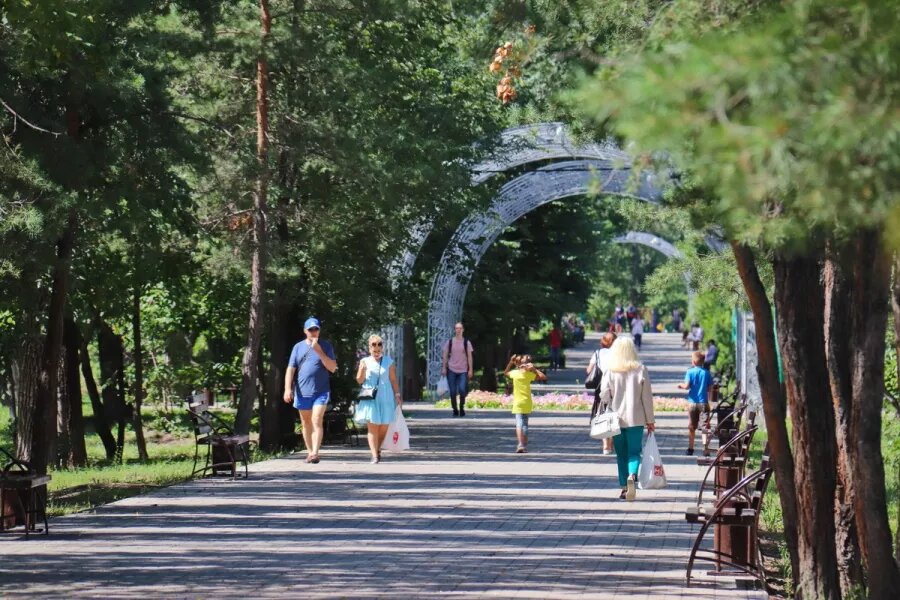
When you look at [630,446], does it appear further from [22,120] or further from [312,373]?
[22,120]

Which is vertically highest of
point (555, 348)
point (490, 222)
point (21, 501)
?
point (490, 222)

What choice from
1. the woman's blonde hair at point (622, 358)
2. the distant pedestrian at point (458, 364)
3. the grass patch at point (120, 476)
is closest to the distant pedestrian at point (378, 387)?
the grass patch at point (120, 476)

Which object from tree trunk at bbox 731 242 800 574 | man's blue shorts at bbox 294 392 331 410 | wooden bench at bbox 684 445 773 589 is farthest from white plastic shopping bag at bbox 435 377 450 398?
tree trunk at bbox 731 242 800 574

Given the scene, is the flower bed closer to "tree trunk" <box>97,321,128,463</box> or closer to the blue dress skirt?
"tree trunk" <box>97,321,128,463</box>

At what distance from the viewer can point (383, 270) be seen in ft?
76.8

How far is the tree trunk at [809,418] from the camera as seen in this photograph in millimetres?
9242

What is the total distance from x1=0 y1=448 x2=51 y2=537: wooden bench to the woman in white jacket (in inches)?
218

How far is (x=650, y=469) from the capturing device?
15.1 meters

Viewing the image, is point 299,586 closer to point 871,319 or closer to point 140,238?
point 871,319

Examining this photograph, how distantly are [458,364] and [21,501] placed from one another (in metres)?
17.3

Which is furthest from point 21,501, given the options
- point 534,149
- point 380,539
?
point 534,149

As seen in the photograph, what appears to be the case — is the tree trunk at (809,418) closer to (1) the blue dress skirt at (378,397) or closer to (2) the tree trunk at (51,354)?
(2) the tree trunk at (51,354)

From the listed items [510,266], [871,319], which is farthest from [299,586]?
[510,266]

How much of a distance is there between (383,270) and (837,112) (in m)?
19.4
